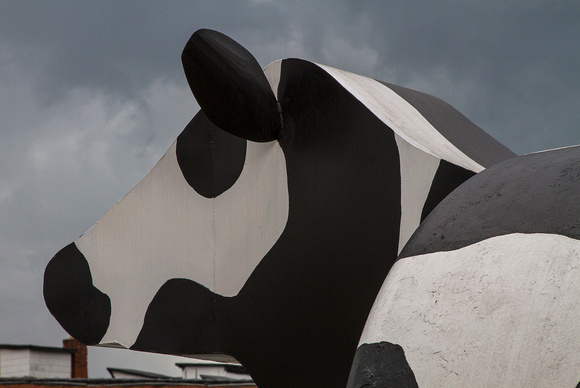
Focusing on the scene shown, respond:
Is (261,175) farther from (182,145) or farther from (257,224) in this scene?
(182,145)

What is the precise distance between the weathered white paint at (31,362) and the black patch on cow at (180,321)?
7557 mm

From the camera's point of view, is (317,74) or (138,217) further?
(138,217)

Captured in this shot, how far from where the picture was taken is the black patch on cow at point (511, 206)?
1.07 m

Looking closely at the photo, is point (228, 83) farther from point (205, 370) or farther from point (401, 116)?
point (205, 370)

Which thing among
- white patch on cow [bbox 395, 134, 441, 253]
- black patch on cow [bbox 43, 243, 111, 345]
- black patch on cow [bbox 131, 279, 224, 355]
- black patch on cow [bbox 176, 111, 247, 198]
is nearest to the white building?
black patch on cow [bbox 43, 243, 111, 345]

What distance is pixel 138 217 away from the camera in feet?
9.25

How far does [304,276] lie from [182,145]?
69cm

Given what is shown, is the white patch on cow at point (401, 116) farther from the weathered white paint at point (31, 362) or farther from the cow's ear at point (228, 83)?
the weathered white paint at point (31, 362)

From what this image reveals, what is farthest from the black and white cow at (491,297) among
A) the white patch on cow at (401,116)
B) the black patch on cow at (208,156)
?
the black patch on cow at (208,156)

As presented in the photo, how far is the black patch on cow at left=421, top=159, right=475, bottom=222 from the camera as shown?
2008 mm

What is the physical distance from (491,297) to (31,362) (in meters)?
9.47

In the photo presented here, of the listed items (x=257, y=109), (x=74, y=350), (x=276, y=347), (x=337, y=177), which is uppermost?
(x=74, y=350)

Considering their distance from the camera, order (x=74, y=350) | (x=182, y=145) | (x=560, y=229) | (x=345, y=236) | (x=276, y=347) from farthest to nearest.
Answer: (x=74, y=350) → (x=182, y=145) → (x=276, y=347) → (x=345, y=236) → (x=560, y=229)

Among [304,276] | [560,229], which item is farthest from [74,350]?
[560,229]
